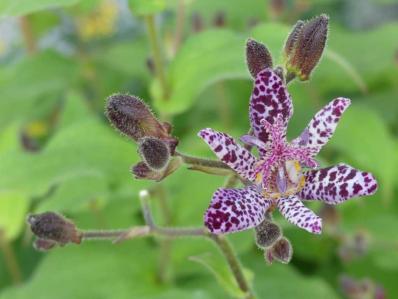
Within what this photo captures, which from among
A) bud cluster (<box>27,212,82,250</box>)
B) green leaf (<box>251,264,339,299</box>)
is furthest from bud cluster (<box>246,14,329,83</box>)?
green leaf (<box>251,264,339,299</box>)

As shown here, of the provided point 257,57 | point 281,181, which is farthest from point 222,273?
point 257,57

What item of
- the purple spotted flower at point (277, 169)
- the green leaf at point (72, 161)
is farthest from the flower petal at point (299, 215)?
the green leaf at point (72, 161)

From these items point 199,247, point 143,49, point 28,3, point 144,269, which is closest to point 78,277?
point 144,269

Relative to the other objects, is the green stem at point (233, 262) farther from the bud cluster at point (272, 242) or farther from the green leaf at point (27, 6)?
the green leaf at point (27, 6)

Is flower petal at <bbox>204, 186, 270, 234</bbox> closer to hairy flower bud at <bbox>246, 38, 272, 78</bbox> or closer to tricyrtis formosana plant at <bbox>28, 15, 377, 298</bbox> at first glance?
tricyrtis formosana plant at <bbox>28, 15, 377, 298</bbox>

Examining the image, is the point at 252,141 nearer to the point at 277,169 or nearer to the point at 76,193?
the point at 277,169

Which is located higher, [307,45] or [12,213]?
[307,45]

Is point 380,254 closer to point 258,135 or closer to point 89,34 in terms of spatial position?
point 258,135
